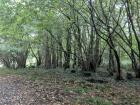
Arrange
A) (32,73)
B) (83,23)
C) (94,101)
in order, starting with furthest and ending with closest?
1. (32,73)
2. (83,23)
3. (94,101)

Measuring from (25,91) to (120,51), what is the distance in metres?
15.1

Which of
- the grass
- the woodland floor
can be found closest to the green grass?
the woodland floor

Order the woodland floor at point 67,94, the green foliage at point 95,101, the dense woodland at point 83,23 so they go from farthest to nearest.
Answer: the dense woodland at point 83,23, the woodland floor at point 67,94, the green foliage at point 95,101

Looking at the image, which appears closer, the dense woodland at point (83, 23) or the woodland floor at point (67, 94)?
the woodland floor at point (67, 94)

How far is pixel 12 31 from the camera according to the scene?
19422 mm

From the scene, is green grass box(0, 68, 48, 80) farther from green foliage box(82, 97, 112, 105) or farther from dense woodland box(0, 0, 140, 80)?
green foliage box(82, 97, 112, 105)

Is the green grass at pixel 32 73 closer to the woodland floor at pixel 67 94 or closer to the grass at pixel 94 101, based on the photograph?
the woodland floor at pixel 67 94

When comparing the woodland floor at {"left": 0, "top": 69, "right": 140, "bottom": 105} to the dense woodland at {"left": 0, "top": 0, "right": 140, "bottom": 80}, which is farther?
the dense woodland at {"left": 0, "top": 0, "right": 140, "bottom": 80}

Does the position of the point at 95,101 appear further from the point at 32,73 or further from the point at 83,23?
the point at 32,73

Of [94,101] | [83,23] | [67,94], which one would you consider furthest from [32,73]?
[94,101]

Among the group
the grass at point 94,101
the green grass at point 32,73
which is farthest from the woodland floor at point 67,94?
the green grass at point 32,73

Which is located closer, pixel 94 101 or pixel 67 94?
pixel 94 101

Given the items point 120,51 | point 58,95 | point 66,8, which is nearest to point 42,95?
point 58,95

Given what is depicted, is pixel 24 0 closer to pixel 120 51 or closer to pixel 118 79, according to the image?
pixel 118 79
